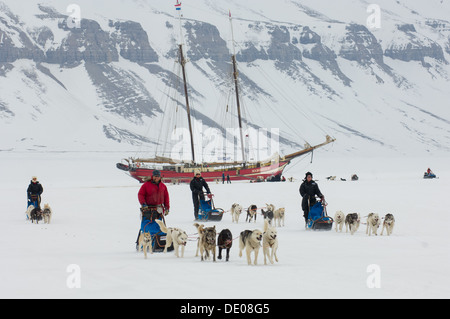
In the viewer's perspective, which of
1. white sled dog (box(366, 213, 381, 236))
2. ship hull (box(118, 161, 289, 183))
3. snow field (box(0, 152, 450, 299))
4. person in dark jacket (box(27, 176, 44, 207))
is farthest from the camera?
ship hull (box(118, 161, 289, 183))

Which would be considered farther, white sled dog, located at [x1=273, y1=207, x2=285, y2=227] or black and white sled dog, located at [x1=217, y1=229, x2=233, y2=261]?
white sled dog, located at [x1=273, y1=207, x2=285, y2=227]

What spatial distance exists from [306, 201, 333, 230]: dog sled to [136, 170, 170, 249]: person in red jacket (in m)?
6.89

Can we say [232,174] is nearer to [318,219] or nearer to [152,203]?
[318,219]

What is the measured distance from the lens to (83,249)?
16.7 metres

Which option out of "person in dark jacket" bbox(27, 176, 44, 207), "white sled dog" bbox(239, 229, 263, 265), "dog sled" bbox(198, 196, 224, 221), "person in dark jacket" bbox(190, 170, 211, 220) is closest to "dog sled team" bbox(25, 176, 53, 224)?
"person in dark jacket" bbox(27, 176, 44, 207)

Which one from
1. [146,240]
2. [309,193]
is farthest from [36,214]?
[146,240]

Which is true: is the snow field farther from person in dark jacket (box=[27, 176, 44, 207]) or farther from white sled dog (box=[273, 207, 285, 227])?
person in dark jacket (box=[27, 176, 44, 207])

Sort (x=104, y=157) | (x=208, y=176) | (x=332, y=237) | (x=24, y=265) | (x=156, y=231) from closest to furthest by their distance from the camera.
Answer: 1. (x=24, y=265)
2. (x=156, y=231)
3. (x=332, y=237)
4. (x=208, y=176)
5. (x=104, y=157)

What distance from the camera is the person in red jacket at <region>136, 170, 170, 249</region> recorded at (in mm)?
15633

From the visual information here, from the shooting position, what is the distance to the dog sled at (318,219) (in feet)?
70.1
